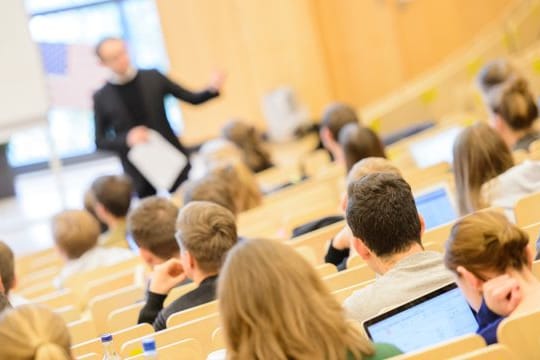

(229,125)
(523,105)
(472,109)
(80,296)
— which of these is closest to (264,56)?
(472,109)

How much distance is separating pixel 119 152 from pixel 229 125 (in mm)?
1028

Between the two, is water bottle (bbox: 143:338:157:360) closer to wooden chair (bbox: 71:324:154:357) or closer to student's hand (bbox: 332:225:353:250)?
wooden chair (bbox: 71:324:154:357)

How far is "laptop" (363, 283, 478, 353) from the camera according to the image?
3193mm

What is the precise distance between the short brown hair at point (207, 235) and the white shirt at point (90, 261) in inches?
83.5

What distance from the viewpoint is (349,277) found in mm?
4266

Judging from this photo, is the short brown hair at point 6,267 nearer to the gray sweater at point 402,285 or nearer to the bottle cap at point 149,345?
the bottle cap at point 149,345

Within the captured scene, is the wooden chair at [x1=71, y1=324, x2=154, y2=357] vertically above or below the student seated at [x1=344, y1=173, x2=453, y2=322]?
below

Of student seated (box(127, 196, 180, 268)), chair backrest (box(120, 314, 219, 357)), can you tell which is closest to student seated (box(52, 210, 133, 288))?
student seated (box(127, 196, 180, 268))

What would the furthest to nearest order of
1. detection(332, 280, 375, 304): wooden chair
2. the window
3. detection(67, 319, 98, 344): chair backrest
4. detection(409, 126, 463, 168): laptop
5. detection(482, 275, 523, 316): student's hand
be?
the window → detection(409, 126, 463, 168): laptop → detection(67, 319, 98, 344): chair backrest → detection(332, 280, 375, 304): wooden chair → detection(482, 275, 523, 316): student's hand

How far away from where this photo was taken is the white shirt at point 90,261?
20.7 ft

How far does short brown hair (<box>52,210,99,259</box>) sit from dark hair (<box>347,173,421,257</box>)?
2.77 m

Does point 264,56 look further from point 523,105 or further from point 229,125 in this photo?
point 523,105

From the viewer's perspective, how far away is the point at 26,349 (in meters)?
2.82

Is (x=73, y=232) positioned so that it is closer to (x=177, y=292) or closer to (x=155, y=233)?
(x=155, y=233)
